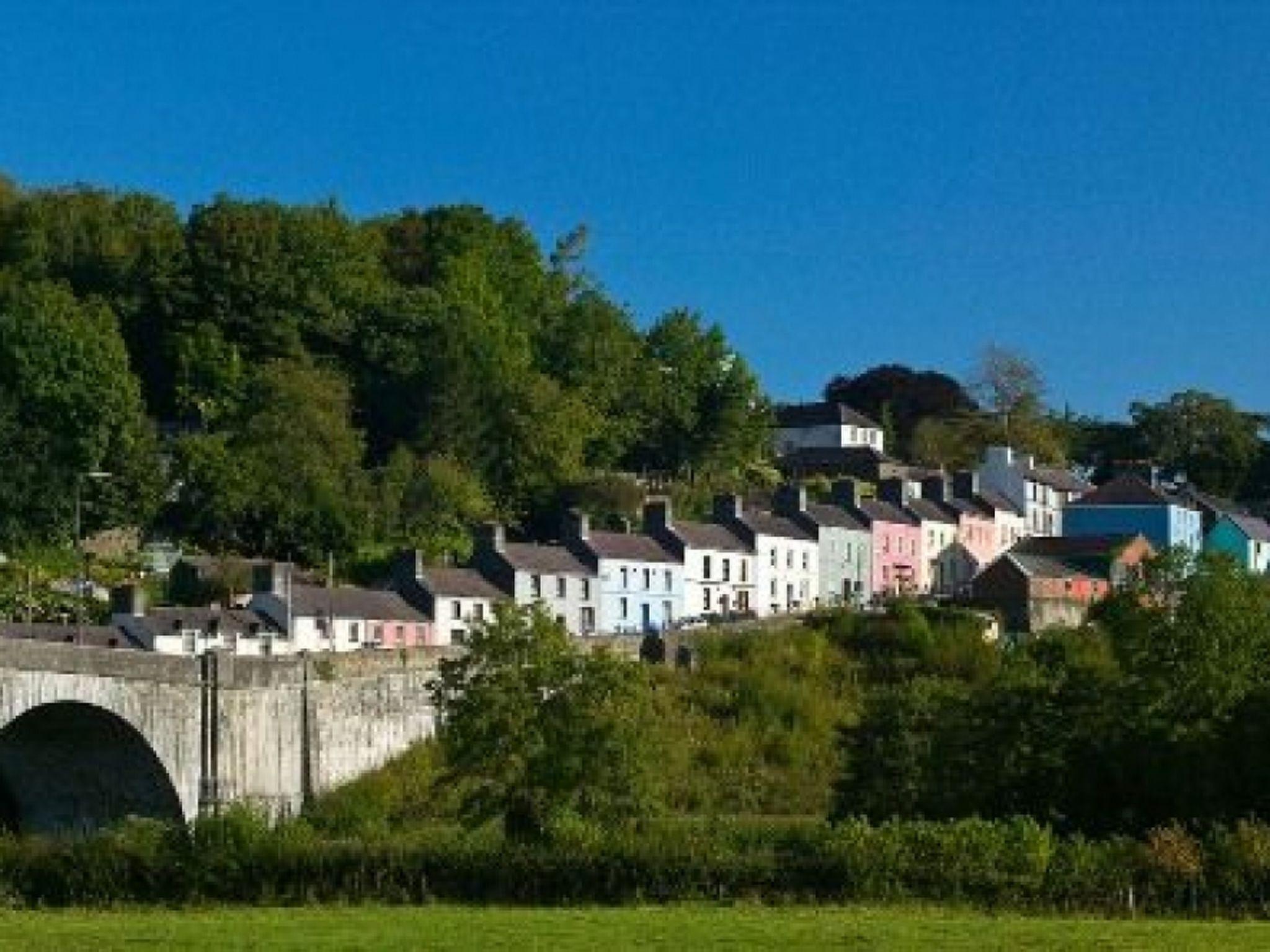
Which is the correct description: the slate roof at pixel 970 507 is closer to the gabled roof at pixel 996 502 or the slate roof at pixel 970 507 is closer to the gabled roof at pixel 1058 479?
the gabled roof at pixel 996 502

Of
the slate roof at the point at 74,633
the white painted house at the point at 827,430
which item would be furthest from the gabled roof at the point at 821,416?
the slate roof at the point at 74,633

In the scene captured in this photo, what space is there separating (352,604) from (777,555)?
887 inches

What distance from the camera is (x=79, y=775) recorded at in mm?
51125

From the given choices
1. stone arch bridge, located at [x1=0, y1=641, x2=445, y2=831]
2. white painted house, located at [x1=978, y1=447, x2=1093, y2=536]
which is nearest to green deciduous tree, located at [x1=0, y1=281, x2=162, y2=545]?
stone arch bridge, located at [x1=0, y1=641, x2=445, y2=831]

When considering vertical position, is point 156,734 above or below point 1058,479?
below

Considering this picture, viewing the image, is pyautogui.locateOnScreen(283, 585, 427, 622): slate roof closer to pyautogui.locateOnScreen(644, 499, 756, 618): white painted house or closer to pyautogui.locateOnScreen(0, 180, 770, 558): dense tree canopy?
pyautogui.locateOnScreen(0, 180, 770, 558): dense tree canopy

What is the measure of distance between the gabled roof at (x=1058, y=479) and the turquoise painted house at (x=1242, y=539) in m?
6.20

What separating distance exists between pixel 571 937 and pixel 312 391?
189ft

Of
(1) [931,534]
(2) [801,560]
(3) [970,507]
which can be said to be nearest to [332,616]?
(2) [801,560]

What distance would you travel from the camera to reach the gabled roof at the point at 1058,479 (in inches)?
4245

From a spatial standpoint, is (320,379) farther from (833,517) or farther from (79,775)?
(79,775)

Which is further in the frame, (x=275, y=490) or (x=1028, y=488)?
(x=1028, y=488)

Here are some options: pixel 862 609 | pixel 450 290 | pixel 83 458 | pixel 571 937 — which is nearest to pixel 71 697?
pixel 571 937

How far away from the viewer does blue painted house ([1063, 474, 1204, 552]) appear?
329 ft
